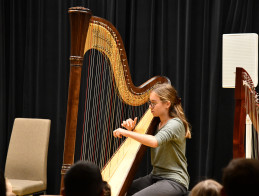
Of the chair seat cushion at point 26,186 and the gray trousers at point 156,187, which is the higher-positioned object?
the gray trousers at point 156,187

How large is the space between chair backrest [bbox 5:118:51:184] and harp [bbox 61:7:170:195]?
0.43 m

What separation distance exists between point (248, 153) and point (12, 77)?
9.02 ft

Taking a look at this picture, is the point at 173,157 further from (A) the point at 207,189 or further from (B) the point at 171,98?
(A) the point at 207,189

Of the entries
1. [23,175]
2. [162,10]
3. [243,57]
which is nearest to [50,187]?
[23,175]

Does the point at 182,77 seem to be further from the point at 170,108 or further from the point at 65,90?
the point at 65,90

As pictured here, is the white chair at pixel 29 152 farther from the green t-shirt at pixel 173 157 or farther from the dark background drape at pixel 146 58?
the green t-shirt at pixel 173 157

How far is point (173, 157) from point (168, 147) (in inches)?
3.1

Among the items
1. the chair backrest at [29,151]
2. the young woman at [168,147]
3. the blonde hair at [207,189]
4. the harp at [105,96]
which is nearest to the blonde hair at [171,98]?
the young woman at [168,147]

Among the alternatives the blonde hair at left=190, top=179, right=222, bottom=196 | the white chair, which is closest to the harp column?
the blonde hair at left=190, top=179, right=222, bottom=196

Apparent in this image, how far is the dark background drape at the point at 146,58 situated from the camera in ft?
12.2

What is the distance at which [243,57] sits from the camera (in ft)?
10.5

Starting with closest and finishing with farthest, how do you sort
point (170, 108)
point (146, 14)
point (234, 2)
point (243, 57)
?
point (170, 108)
point (243, 57)
point (234, 2)
point (146, 14)

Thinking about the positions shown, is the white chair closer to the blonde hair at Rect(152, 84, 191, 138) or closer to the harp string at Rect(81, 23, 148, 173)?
the harp string at Rect(81, 23, 148, 173)

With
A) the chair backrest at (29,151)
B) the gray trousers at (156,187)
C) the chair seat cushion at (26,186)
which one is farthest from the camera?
the chair backrest at (29,151)
